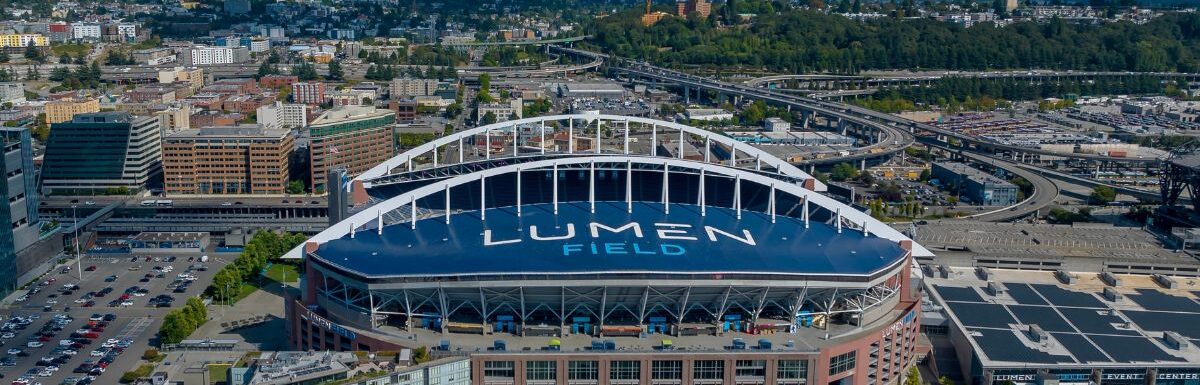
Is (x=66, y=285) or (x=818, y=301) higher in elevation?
(x=818, y=301)

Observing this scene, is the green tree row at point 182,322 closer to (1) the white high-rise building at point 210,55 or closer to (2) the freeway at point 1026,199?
(2) the freeway at point 1026,199

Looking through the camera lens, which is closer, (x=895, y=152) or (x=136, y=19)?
(x=895, y=152)

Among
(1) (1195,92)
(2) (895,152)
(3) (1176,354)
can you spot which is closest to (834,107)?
(2) (895,152)

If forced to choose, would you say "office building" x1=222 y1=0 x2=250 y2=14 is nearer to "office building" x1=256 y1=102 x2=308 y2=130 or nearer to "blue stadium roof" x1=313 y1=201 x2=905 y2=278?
"office building" x1=256 y1=102 x2=308 y2=130

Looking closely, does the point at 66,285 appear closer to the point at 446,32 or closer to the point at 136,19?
the point at 446,32

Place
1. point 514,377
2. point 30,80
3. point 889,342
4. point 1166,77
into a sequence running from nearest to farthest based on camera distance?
point 514,377
point 889,342
point 30,80
point 1166,77

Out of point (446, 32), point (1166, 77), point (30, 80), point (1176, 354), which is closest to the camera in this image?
point (1176, 354)
